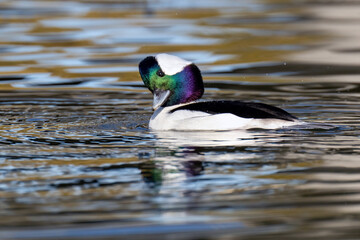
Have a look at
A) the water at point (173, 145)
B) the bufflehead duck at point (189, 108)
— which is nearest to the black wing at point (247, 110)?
the bufflehead duck at point (189, 108)

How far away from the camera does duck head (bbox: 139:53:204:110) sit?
9531mm

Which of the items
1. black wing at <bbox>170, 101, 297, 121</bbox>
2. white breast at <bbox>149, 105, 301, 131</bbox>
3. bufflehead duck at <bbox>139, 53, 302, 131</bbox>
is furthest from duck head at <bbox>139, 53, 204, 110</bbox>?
black wing at <bbox>170, 101, 297, 121</bbox>

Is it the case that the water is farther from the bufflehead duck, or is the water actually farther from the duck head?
the duck head

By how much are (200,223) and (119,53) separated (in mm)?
10720

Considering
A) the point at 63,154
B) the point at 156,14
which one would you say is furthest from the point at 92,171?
the point at 156,14

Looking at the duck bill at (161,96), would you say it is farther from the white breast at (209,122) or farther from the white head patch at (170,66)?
the white breast at (209,122)

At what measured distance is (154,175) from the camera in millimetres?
6906

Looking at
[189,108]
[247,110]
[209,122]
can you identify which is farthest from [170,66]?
[247,110]

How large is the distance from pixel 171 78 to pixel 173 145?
1.51m

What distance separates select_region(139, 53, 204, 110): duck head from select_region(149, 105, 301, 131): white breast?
0.41 metres

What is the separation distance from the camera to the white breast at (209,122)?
8.81 meters

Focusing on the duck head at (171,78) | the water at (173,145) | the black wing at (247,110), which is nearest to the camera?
the water at (173,145)

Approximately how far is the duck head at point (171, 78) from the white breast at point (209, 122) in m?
0.41

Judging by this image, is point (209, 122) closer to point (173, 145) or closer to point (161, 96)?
point (173, 145)
